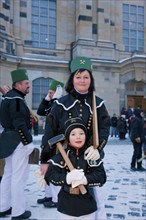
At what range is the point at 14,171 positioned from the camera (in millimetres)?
3609

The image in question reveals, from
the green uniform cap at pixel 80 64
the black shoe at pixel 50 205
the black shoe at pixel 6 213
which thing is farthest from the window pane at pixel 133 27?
the green uniform cap at pixel 80 64

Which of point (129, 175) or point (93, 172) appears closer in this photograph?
point (93, 172)

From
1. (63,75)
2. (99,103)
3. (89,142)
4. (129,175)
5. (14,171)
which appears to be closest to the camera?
(89,142)

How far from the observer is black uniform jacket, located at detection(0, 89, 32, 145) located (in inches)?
136

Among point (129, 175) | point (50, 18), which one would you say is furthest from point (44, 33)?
point (129, 175)

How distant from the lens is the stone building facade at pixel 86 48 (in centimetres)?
1855

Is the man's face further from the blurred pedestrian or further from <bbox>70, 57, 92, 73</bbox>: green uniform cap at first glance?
the blurred pedestrian

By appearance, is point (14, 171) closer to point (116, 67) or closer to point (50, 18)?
point (116, 67)

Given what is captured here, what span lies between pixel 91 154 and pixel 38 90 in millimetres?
16730

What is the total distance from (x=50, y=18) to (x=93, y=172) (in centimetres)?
1911

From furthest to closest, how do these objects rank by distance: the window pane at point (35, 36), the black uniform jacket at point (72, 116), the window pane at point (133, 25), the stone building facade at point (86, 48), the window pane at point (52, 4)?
the window pane at point (133, 25) → the window pane at point (52, 4) → the window pane at point (35, 36) → the stone building facade at point (86, 48) → the black uniform jacket at point (72, 116)

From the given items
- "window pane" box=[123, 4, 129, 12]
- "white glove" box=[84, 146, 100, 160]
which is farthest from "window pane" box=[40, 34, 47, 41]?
"white glove" box=[84, 146, 100, 160]

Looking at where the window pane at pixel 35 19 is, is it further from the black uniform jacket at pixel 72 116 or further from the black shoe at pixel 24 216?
the black uniform jacket at pixel 72 116

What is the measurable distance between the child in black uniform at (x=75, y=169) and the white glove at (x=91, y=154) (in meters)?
0.04
